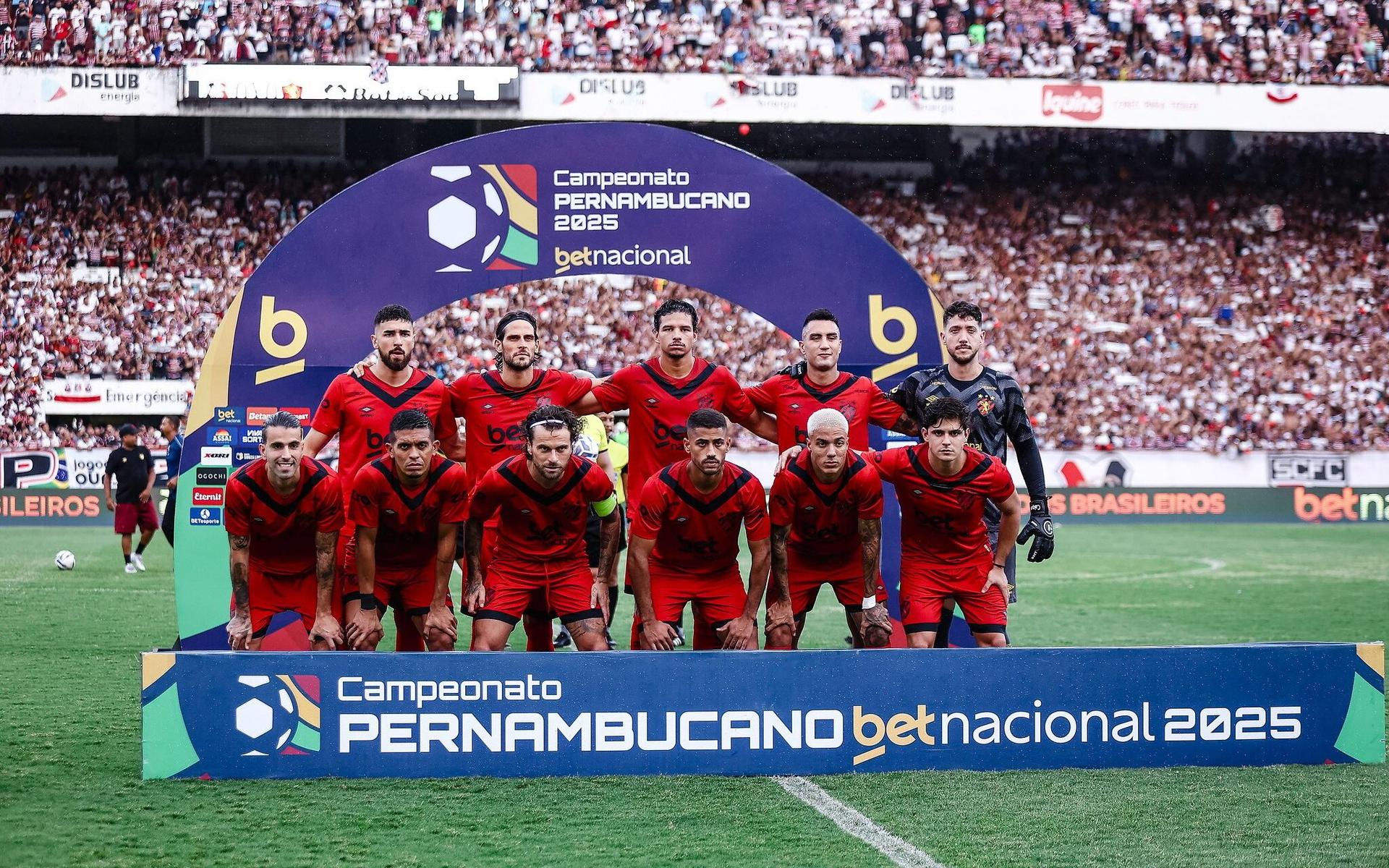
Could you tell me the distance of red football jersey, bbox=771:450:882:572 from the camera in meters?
7.33

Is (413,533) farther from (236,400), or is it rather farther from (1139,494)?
(1139,494)

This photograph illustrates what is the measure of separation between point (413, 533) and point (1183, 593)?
29.4 ft

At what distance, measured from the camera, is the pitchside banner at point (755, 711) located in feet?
19.9

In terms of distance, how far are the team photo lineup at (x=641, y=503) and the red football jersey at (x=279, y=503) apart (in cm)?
1

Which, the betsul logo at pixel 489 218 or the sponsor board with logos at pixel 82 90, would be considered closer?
the betsul logo at pixel 489 218

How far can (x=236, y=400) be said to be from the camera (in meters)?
9.02

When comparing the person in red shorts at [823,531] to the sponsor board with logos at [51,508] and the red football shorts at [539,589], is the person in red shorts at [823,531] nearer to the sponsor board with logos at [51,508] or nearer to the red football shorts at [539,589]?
the red football shorts at [539,589]

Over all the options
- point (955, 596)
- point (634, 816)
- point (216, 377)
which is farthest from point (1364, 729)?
point (216, 377)

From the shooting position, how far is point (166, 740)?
6.07 m

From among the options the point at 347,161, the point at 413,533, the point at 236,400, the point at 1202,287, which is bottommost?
the point at 413,533

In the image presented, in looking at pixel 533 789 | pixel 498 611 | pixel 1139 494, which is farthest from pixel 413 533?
pixel 1139 494

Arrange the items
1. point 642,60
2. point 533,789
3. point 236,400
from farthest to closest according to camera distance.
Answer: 1. point 642,60
2. point 236,400
3. point 533,789

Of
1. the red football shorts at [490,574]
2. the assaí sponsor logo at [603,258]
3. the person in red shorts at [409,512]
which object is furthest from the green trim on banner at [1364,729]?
the assaí sponsor logo at [603,258]

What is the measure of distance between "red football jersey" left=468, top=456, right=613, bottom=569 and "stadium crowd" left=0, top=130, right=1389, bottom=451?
60.7 ft
